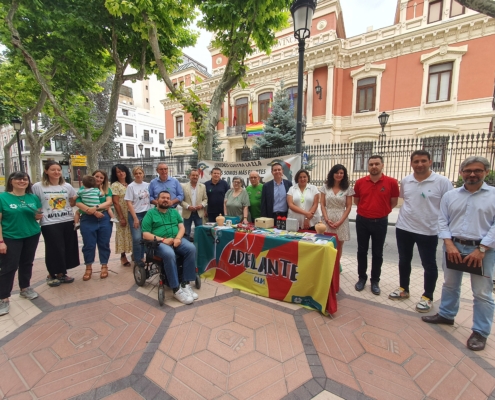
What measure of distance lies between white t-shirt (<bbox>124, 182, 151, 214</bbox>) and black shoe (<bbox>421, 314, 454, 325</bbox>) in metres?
4.26

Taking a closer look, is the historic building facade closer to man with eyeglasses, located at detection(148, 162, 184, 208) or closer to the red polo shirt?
man with eyeglasses, located at detection(148, 162, 184, 208)

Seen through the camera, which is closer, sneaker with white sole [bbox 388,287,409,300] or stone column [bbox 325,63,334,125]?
sneaker with white sole [bbox 388,287,409,300]

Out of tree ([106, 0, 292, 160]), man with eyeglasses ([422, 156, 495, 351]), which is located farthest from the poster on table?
man with eyeglasses ([422, 156, 495, 351])

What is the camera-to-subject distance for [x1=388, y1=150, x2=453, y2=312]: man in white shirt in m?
2.90

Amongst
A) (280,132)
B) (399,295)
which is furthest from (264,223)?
(280,132)

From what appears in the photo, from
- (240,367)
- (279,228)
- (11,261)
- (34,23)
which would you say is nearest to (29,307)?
(11,261)

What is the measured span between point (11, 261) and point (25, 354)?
127 centimetres

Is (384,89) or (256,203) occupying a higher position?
(384,89)

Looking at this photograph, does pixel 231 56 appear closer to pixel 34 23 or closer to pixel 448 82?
pixel 34 23

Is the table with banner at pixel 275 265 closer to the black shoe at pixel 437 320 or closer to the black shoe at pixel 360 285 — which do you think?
the black shoe at pixel 360 285

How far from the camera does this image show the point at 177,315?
9.43 feet

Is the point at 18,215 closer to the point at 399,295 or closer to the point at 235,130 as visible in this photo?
the point at 399,295

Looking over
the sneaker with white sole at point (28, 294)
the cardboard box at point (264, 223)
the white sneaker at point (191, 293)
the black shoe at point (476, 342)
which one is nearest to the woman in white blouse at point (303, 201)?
the cardboard box at point (264, 223)

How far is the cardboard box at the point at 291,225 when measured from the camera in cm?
357
